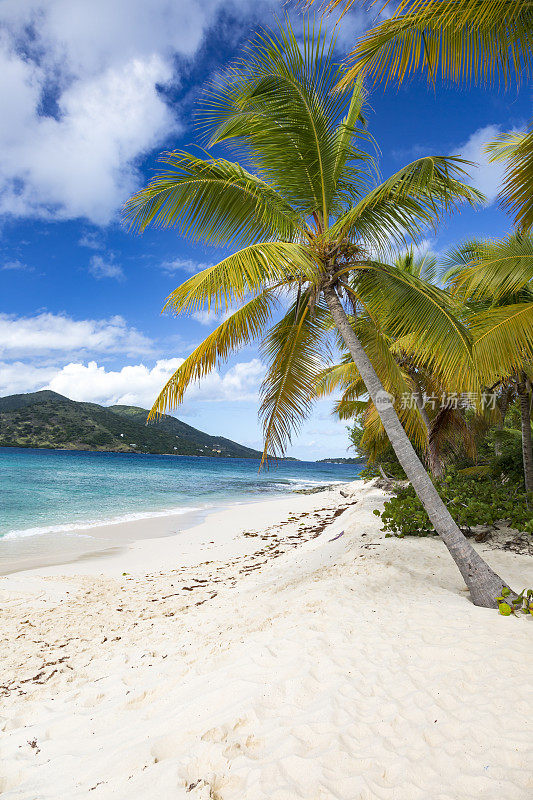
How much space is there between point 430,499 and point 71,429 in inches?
2998

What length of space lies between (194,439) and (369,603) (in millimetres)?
97199

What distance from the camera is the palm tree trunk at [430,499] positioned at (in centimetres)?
438

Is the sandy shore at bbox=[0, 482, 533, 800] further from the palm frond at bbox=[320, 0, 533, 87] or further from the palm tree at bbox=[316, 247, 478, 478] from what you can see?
the palm frond at bbox=[320, 0, 533, 87]

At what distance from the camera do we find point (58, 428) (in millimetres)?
70688

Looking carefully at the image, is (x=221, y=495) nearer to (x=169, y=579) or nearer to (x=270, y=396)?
(x=169, y=579)

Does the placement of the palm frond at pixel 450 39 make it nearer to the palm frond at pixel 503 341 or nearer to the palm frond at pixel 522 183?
the palm frond at pixel 522 183

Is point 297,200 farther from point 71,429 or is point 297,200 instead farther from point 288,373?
point 71,429

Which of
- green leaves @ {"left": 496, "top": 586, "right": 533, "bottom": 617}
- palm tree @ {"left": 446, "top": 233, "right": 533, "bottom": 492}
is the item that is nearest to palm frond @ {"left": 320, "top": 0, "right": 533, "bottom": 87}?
palm tree @ {"left": 446, "top": 233, "right": 533, "bottom": 492}

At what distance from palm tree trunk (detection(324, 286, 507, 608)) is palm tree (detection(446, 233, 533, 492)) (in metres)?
1.65

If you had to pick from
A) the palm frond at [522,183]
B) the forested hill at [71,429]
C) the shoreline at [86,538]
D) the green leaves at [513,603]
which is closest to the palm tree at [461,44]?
the palm frond at [522,183]

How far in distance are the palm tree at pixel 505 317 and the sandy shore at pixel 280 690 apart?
2985 mm

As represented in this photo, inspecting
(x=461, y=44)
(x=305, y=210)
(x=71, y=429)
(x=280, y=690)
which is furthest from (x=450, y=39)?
(x=71, y=429)

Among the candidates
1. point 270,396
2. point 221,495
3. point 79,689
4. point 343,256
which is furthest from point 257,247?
point 221,495

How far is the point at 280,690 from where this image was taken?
2949 mm
